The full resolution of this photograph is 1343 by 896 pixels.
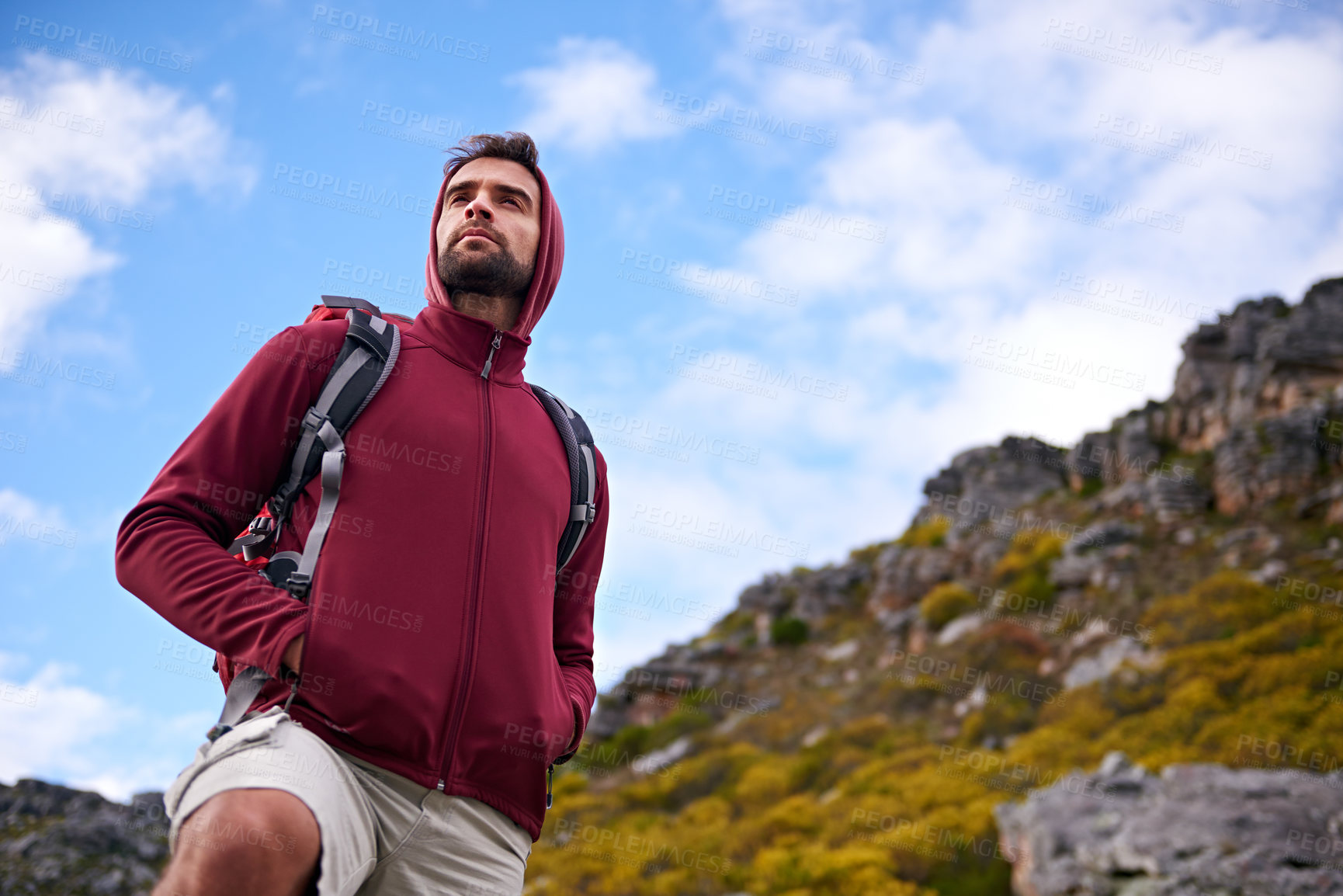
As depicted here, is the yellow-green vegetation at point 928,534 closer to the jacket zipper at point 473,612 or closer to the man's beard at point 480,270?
the man's beard at point 480,270

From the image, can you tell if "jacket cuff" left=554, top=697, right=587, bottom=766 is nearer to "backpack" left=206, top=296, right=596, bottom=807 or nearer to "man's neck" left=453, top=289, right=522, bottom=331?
"backpack" left=206, top=296, right=596, bottom=807

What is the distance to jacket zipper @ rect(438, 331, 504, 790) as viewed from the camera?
1.79m

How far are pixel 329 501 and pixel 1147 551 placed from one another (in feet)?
74.5

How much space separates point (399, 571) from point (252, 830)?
0.57 metres

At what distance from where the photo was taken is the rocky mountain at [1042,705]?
8031 millimetres

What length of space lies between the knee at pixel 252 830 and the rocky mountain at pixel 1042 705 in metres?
4.54

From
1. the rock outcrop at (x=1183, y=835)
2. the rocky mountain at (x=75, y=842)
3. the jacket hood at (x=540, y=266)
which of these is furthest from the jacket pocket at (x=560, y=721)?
the rock outcrop at (x=1183, y=835)

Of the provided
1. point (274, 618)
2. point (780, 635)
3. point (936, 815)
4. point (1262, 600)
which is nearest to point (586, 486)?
point (274, 618)

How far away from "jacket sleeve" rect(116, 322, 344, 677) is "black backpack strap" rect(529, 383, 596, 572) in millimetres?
674

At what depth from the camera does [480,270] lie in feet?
7.68

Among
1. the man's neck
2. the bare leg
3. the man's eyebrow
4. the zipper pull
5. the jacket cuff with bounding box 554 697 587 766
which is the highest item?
the man's eyebrow

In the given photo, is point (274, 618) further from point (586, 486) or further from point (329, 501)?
point (586, 486)

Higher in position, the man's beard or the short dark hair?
the short dark hair

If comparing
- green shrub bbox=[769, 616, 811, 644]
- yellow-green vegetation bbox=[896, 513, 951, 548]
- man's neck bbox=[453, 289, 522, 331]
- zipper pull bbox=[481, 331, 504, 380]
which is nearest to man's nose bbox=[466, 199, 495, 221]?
man's neck bbox=[453, 289, 522, 331]
